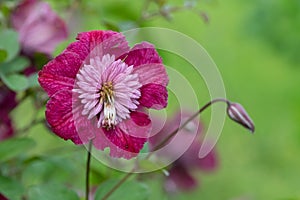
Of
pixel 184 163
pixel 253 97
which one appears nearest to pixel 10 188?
pixel 184 163

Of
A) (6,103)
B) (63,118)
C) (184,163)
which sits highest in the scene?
(63,118)

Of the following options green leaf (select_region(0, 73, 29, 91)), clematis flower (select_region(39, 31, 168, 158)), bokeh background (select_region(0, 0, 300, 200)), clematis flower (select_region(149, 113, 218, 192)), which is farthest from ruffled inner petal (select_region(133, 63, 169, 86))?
bokeh background (select_region(0, 0, 300, 200))

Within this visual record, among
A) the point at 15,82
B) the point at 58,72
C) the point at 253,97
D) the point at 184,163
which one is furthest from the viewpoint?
the point at 253,97

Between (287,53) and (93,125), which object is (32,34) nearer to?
(93,125)

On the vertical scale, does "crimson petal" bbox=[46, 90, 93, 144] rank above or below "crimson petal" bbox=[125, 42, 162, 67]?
below

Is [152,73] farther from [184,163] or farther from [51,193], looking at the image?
[184,163]

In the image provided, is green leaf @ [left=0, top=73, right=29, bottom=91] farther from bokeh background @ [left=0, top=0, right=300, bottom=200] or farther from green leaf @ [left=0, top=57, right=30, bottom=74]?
bokeh background @ [left=0, top=0, right=300, bottom=200]
